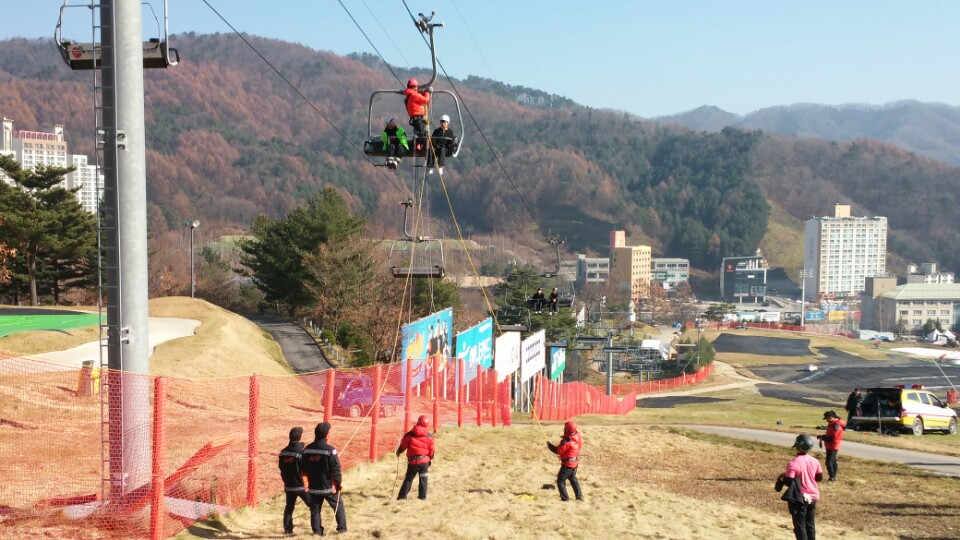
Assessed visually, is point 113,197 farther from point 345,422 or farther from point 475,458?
point 475,458

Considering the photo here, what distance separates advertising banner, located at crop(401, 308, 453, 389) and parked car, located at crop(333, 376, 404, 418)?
2.21 ft

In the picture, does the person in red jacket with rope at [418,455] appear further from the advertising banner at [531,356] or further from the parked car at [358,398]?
the advertising banner at [531,356]

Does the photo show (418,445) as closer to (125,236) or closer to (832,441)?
(125,236)

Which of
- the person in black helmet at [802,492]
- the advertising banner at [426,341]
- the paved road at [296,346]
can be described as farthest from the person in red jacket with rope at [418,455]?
the paved road at [296,346]

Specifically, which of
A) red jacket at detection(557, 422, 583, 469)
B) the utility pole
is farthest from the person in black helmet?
the utility pole

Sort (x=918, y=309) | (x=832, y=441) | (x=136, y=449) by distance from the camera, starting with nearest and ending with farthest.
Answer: (x=136, y=449) < (x=832, y=441) < (x=918, y=309)

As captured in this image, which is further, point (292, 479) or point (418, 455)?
point (418, 455)

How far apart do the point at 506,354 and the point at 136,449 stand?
2114cm

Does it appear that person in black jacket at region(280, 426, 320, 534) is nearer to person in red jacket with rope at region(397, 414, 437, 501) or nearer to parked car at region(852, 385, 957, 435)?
person in red jacket with rope at region(397, 414, 437, 501)

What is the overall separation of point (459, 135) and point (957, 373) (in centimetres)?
11061

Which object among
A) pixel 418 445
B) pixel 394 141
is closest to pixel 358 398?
pixel 418 445

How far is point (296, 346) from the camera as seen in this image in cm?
4838

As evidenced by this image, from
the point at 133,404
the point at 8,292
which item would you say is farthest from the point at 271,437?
the point at 8,292

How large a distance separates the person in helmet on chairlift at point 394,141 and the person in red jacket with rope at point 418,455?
720 cm
